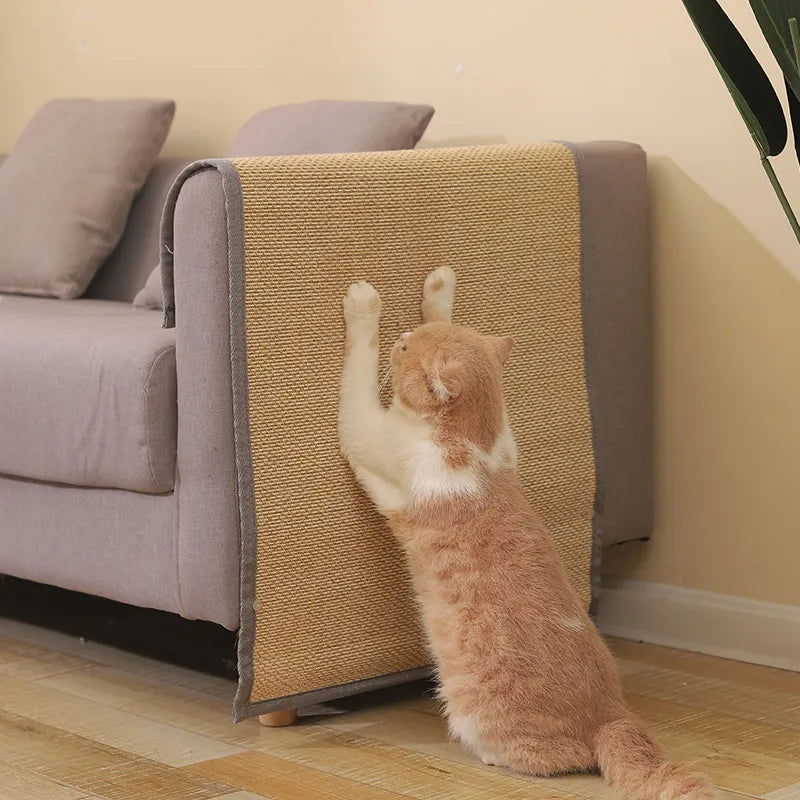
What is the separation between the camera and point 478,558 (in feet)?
5.16

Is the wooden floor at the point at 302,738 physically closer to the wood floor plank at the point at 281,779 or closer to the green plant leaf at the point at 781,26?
the wood floor plank at the point at 281,779

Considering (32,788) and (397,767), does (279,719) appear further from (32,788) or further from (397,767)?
(32,788)

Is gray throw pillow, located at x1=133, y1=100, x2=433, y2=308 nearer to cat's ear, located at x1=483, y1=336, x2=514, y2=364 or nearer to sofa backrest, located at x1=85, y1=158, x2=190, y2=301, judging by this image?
sofa backrest, located at x1=85, y1=158, x2=190, y2=301

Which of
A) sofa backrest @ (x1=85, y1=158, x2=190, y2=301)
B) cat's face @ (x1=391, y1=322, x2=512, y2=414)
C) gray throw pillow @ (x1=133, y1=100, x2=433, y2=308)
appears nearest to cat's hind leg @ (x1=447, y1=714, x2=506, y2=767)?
cat's face @ (x1=391, y1=322, x2=512, y2=414)

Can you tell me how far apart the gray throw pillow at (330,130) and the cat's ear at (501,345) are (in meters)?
0.55

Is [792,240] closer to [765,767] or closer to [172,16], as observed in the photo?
[765,767]

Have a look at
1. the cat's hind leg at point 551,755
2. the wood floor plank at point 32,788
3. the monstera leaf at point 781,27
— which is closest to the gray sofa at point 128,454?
the wood floor plank at point 32,788

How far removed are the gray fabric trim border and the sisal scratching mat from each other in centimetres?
4

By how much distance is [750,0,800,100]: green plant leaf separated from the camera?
4.76ft

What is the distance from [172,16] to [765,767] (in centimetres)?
203

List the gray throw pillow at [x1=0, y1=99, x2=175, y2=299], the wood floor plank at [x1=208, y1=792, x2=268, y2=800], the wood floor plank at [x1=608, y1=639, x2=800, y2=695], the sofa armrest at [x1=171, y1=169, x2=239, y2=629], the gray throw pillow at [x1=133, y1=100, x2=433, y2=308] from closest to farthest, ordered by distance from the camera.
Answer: the wood floor plank at [x1=208, y1=792, x2=268, y2=800] < the sofa armrest at [x1=171, y1=169, x2=239, y2=629] < the wood floor plank at [x1=608, y1=639, x2=800, y2=695] < the gray throw pillow at [x1=133, y1=100, x2=433, y2=308] < the gray throw pillow at [x1=0, y1=99, x2=175, y2=299]

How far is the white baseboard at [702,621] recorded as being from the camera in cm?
198

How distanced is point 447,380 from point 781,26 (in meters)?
0.53

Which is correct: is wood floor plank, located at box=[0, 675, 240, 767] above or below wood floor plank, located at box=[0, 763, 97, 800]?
below
